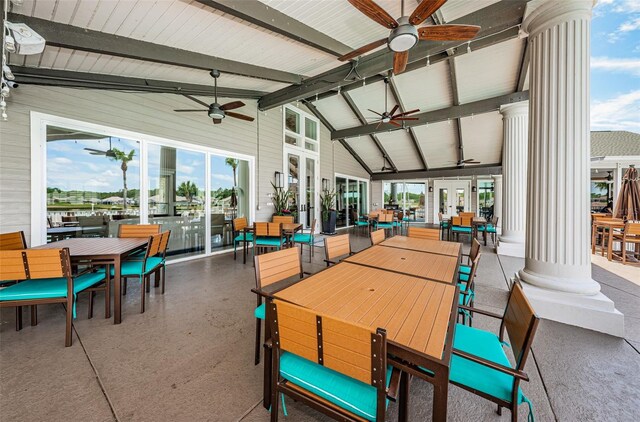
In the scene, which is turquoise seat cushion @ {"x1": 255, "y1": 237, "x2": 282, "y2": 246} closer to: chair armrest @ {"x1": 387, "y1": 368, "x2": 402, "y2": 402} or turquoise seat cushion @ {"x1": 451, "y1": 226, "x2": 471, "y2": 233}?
chair armrest @ {"x1": 387, "y1": 368, "x2": 402, "y2": 402}

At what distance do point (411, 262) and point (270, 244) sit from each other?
2.89 metres

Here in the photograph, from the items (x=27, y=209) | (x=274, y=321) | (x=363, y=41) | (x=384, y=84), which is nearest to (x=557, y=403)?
(x=274, y=321)

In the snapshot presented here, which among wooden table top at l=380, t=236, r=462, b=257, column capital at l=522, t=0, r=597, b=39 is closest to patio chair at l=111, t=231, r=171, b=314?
wooden table top at l=380, t=236, r=462, b=257

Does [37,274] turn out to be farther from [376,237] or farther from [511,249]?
[511,249]

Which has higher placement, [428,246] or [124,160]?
[124,160]

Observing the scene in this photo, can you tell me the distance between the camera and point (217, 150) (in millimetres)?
5566

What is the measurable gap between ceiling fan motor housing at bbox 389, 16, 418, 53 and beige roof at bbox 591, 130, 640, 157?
400 inches

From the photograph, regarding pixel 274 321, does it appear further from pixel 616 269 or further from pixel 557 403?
pixel 616 269

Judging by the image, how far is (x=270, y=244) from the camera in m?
4.55

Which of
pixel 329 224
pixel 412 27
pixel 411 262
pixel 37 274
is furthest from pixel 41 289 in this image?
pixel 329 224

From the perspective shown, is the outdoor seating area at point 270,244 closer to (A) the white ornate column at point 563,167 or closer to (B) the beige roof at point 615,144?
(A) the white ornate column at point 563,167

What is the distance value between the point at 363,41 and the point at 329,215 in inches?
214

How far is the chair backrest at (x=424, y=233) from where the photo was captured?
3.80 meters

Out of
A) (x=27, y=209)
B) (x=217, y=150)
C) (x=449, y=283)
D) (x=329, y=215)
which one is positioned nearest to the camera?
(x=449, y=283)
